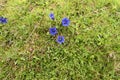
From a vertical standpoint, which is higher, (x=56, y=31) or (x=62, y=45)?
(x=56, y=31)

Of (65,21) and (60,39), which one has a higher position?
(65,21)

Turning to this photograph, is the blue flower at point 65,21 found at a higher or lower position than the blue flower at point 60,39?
higher

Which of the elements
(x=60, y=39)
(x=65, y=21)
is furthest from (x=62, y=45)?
(x=65, y=21)

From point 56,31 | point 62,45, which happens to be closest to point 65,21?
point 56,31

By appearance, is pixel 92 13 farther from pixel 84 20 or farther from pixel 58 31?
pixel 58 31

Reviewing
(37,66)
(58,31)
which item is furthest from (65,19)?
(37,66)

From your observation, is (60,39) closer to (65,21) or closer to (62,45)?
(62,45)

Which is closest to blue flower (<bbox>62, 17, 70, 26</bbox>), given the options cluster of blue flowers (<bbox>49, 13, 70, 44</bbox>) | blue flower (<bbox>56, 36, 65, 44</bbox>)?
cluster of blue flowers (<bbox>49, 13, 70, 44</bbox>)

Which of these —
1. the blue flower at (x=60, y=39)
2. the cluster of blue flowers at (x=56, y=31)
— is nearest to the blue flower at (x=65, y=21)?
the cluster of blue flowers at (x=56, y=31)

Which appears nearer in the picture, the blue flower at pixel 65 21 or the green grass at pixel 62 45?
the green grass at pixel 62 45

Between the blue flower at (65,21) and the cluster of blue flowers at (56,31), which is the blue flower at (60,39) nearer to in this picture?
the cluster of blue flowers at (56,31)
